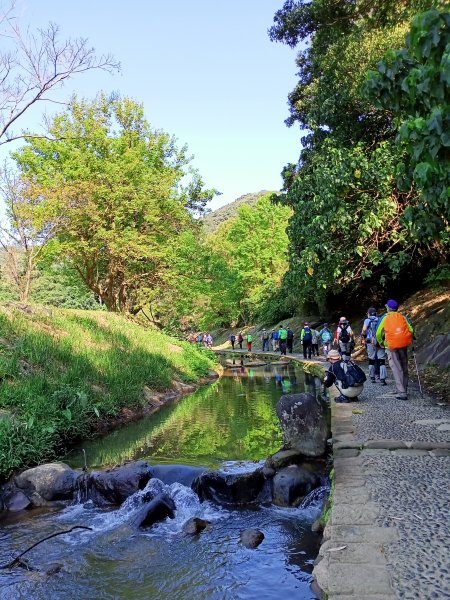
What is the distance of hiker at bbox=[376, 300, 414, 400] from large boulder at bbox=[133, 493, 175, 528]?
16.7 feet

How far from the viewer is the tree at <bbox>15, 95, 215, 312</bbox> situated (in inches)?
926

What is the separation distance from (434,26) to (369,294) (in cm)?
2194

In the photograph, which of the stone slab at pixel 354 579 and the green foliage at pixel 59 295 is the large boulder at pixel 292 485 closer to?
the stone slab at pixel 354 579

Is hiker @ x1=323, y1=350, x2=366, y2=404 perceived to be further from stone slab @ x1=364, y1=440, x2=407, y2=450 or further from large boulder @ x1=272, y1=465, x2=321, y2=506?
stone slab @ x1=364, y1=440, x2=407, y2=450

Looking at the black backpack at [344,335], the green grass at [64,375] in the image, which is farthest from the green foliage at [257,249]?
the black backpack at [344,335]

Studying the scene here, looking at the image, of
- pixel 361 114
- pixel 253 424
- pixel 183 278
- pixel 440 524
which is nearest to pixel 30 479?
pixel 253 424

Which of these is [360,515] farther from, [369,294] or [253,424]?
[369,294]

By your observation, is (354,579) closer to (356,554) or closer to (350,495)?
(356,554)

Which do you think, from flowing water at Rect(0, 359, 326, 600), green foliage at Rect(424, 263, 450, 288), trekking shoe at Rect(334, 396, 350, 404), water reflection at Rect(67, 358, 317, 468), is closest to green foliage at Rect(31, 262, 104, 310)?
water reflection at Rect(67, 358, 317, 468)

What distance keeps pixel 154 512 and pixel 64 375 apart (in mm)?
5994

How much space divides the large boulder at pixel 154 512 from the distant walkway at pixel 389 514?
7.71 ft

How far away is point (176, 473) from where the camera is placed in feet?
25.6

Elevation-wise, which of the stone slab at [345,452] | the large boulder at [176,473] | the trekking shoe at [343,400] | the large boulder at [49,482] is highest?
the trekking shoe at [343,400]

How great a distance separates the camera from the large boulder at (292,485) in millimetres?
6590
